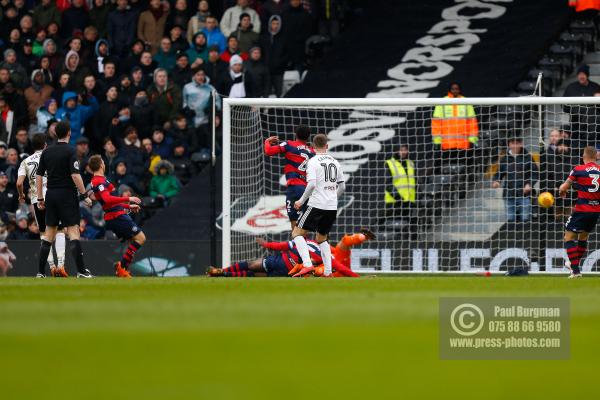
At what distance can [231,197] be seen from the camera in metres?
18.5

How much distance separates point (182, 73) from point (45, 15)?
3.62 meters

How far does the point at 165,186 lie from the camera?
2094cm

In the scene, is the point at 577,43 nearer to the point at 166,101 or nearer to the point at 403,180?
the point at 403,180

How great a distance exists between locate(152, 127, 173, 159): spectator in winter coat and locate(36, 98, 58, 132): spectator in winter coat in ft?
5.90

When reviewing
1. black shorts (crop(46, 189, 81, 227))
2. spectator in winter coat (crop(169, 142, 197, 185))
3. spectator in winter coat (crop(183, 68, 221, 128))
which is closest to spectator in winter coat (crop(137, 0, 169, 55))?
spectator in winter coat (crop(183, 68, 221, 128))

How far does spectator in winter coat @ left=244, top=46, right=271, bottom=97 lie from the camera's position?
21.6 m

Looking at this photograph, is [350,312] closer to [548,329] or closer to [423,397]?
[548,329]

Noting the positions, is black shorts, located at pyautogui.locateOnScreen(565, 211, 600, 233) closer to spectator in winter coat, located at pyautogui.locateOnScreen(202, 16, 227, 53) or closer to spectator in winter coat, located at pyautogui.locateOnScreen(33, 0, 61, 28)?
spectator in winter coat, located at pyautogui.locateOnScreen(202, 16, 227, 53)

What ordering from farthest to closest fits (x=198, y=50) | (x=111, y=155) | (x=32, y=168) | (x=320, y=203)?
(x=198, y=50) < (x=111, y=155) < (x=32, y=168) < (x=320, y=203)

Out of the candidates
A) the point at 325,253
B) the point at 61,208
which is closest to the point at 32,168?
the point at 61,208

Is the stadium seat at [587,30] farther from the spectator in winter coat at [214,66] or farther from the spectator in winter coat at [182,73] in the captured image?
the spectator in winter coat at [182,73]

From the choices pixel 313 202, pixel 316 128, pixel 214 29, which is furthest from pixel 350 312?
pixel 214 29

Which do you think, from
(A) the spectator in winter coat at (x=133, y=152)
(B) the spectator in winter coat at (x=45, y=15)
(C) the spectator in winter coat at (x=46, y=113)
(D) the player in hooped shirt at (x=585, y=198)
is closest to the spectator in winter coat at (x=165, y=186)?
(A) the spectator in winter coat at (x=133, y=152)

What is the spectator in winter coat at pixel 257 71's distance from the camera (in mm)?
21594
